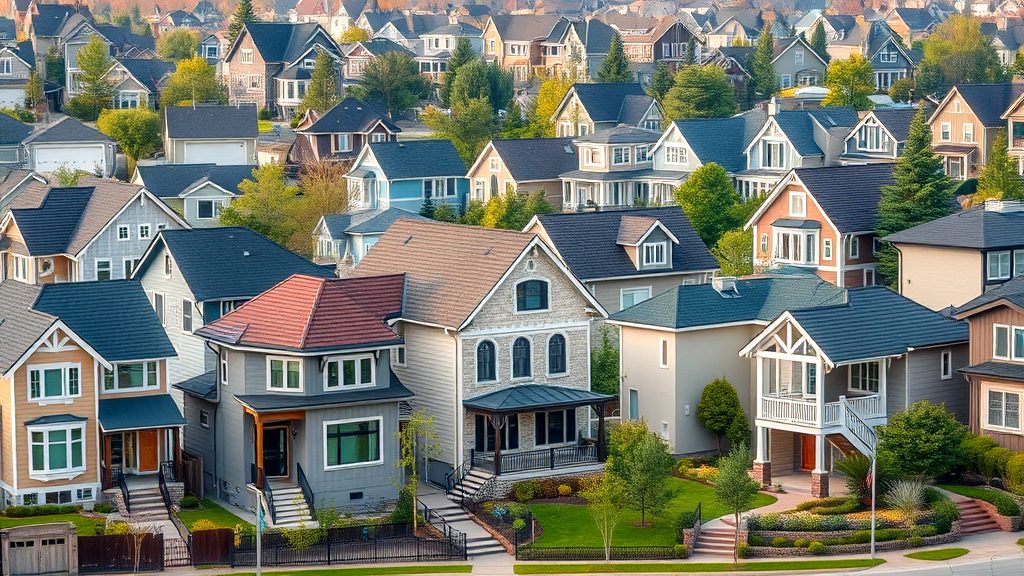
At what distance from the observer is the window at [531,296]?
194ft

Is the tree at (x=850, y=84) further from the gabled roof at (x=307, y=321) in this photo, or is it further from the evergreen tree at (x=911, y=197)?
the gabled roof at (x=307, y=321)

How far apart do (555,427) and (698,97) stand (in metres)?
80.9

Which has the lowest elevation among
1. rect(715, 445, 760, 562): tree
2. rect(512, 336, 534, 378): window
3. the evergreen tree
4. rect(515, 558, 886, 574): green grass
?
rect(515, 558, 886, 574): green grass

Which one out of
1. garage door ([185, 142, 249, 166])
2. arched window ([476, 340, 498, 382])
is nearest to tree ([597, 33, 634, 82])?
garage door ([185, 142, 249, 166])

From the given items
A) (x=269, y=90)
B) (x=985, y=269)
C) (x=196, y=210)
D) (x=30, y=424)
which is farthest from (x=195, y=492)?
(x=269, y=90)

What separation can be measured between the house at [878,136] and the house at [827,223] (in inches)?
904

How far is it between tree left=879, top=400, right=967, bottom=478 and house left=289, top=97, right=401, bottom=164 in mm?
78403

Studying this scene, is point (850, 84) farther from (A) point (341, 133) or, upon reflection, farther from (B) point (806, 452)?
(B) point (806, 452)

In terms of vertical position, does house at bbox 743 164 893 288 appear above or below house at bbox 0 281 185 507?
above

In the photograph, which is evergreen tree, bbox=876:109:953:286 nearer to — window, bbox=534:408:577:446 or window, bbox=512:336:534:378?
window, bbox=534:408:577:446

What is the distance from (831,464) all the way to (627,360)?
8.09 m

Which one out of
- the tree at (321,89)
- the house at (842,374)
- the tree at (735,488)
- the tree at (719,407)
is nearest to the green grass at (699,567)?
the tree at (735,488)

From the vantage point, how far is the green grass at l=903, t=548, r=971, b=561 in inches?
2041

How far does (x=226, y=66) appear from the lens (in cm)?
16788
